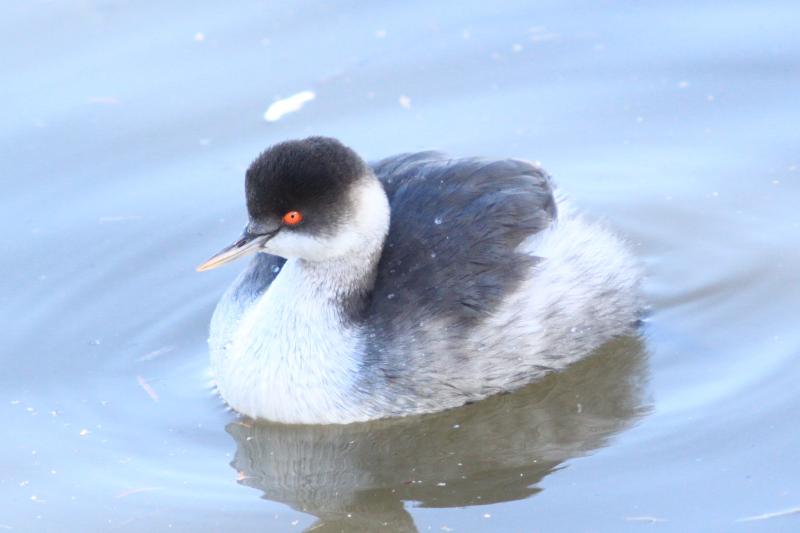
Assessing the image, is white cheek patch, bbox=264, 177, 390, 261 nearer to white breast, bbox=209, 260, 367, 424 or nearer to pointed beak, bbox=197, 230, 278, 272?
pointed beak, bbox=197, 230, 278, 272

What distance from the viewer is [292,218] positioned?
6.90 metres

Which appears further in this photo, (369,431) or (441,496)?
(369,431)

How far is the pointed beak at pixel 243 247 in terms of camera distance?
6957mm

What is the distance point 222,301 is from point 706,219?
8.80 ft

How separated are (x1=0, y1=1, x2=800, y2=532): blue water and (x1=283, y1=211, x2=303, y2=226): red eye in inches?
38.5

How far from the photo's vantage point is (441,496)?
6559mm

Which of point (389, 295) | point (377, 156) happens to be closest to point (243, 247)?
point (389, 295)

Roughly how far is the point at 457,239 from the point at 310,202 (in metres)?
0.71

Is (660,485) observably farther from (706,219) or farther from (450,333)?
(706,219)

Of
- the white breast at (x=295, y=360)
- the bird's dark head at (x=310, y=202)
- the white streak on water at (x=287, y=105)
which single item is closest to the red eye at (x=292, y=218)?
the bird's dark head at (x=310, y=202)

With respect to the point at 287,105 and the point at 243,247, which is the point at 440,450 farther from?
the point at 287,105

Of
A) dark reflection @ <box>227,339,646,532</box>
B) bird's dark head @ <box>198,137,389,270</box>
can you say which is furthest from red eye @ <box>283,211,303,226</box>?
dark reflection @ <box>227,339,646,532</box>

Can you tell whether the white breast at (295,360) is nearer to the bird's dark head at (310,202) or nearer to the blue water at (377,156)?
the blue water at (377,156)

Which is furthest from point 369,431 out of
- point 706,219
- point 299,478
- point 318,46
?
point 318,46
